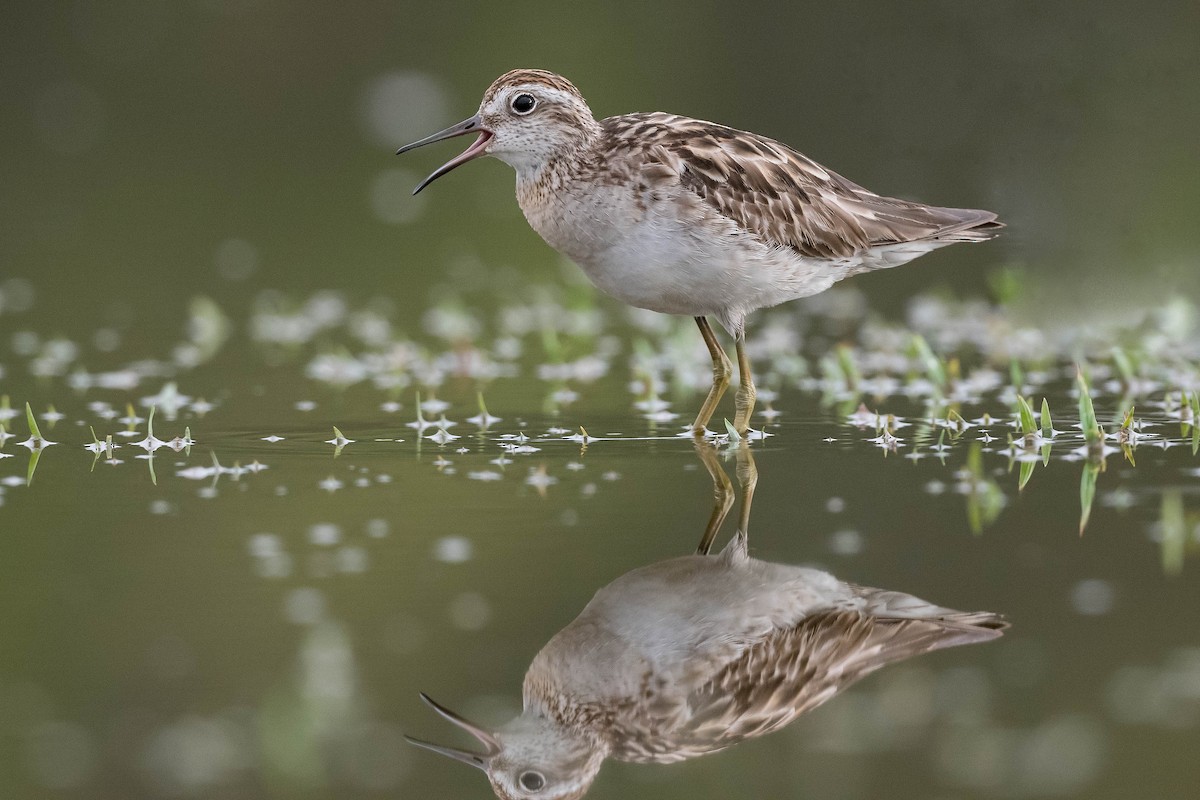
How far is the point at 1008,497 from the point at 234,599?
3.32 metres

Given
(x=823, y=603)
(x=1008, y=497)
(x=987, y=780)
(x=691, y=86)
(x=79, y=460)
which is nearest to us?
(x=987, y=780)

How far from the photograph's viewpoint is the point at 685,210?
839cm

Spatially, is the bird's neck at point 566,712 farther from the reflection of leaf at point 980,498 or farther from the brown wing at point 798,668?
the reflection of leaf at point 980,498

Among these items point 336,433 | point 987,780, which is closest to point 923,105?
point 336,433

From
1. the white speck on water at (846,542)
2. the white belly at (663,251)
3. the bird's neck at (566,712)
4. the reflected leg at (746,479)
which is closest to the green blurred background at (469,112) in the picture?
the white belly at (663,251)

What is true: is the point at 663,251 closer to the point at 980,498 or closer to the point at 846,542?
the point at 980,498

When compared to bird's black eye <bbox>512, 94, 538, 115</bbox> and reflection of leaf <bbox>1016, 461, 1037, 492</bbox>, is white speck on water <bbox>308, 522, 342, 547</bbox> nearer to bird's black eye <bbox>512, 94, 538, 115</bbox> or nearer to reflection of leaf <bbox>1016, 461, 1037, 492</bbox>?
reflection of leaf <bbox>1016, 461, 1037, 492</bbox>

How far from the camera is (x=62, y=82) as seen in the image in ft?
66.1

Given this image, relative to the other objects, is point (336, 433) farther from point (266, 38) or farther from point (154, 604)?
point (266, 38)

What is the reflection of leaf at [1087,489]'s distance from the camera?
6.64 meters

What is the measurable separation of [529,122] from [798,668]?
453 cm

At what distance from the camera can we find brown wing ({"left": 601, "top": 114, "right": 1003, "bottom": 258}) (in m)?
8.63

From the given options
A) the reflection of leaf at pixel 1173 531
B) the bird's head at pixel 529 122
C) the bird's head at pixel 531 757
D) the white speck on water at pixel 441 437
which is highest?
the bird's head at pixel 529 122

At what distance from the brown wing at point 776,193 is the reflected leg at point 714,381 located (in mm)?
795
